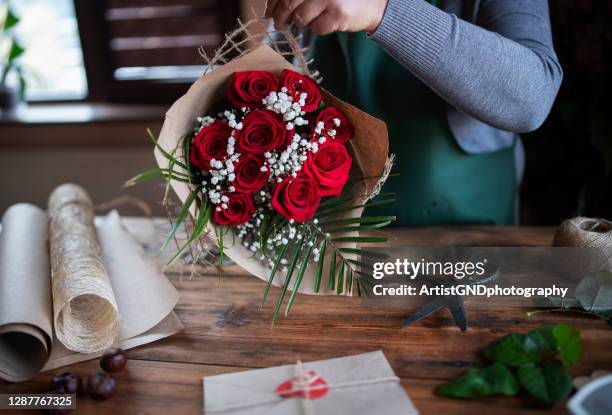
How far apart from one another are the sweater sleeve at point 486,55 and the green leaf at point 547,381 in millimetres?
498

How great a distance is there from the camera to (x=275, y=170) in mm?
853

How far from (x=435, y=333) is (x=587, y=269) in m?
0.27

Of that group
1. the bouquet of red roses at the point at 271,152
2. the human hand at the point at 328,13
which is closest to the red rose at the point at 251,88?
the bouquet of red roses at the point at 271,152

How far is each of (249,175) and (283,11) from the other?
0.86 feet

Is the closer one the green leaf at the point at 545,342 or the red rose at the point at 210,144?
the green leaf at the point at 545,342

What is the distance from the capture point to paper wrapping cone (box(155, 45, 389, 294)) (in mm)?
863

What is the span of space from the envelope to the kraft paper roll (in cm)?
26

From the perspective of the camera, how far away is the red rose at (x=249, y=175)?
843 mm

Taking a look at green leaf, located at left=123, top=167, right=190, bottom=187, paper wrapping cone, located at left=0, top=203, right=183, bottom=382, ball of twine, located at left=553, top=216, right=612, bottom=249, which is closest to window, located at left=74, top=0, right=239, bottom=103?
paper wrapping cone, located at left=0, top=203, right=183, bottom=382

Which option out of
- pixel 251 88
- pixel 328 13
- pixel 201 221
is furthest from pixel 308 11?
pixel 201 221

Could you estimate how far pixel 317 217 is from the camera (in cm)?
93

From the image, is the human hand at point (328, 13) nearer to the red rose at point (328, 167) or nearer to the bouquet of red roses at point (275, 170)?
the bouquet of red roses at point (275, 170)

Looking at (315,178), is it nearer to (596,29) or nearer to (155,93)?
(596,29)

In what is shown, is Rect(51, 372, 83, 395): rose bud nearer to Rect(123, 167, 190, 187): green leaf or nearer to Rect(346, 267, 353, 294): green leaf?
Rect(123, 167, 190, 187): green leaf
